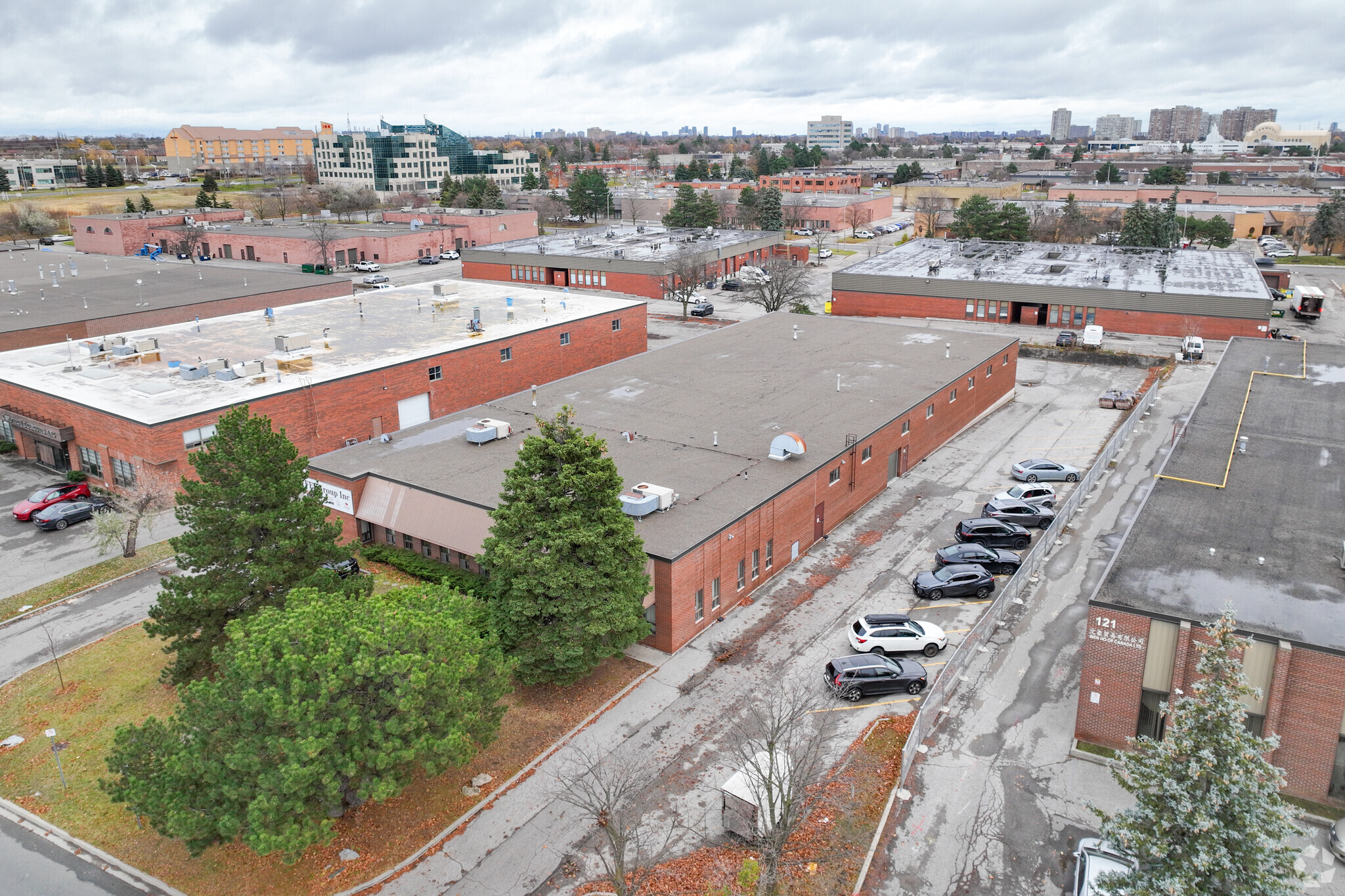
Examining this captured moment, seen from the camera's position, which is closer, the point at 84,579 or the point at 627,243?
the point at 84,579

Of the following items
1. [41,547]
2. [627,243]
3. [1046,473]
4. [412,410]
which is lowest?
[41,547]

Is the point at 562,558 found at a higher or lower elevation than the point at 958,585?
higher

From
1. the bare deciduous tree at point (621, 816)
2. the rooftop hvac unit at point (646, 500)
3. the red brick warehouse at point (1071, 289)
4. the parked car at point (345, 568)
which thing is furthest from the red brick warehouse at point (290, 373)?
the red brick warehouse at point (1071, 289)

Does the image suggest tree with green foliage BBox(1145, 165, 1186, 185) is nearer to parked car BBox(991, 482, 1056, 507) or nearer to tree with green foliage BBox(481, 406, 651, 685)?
parked car BBox(991, 482, 1056, 507)

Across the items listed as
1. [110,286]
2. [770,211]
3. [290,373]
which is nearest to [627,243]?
[770,211]

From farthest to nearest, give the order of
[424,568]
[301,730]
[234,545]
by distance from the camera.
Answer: [424,568] < [234,545] < [301,730]

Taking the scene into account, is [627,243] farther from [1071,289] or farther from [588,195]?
[588,195]

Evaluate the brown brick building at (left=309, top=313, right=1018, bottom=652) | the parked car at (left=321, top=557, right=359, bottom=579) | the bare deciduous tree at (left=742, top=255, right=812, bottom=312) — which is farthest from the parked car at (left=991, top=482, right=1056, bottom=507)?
the bare deciduous tree at (left=742, top=255, right=812, bottom=312)
